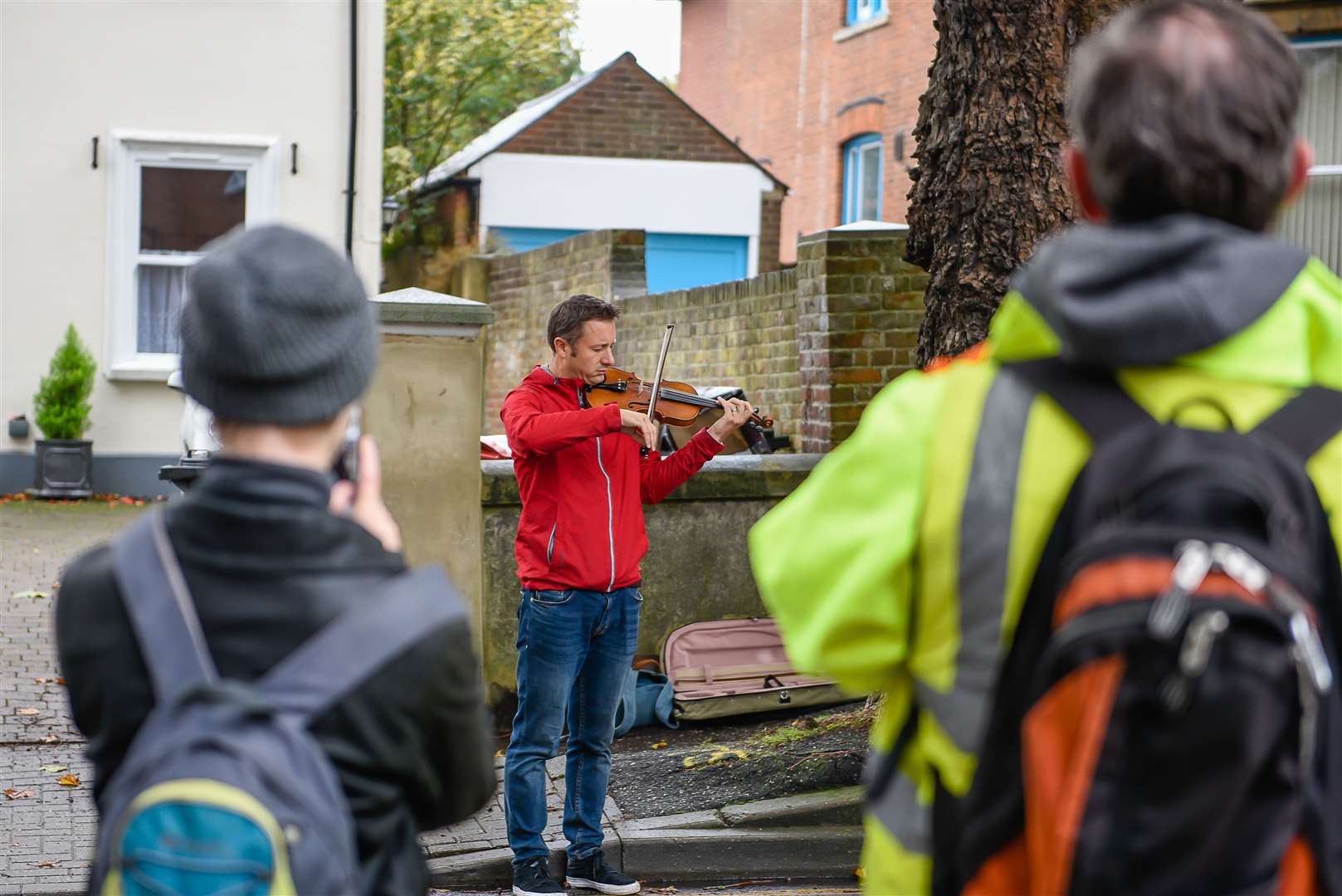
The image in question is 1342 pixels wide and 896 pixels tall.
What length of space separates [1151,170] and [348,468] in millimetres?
1134

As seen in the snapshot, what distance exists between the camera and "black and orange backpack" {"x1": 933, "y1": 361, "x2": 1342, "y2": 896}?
4.98 ft

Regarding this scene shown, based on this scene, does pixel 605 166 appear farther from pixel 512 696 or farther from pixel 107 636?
pixel 107 636

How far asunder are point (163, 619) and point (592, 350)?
3738 millimetres

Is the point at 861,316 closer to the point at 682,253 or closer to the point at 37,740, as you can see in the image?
the point at 37,740

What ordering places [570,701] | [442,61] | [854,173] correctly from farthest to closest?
[442,61] → [854,173] → [570,701]

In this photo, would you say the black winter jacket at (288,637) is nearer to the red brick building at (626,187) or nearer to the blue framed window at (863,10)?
the blue framed window at (863,10)

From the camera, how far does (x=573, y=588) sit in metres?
5.23

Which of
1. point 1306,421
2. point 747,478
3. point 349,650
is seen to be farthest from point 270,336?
point 747,478

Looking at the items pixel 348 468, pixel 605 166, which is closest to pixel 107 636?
pixel 348 468

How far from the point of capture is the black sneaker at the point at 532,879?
523 centimetres

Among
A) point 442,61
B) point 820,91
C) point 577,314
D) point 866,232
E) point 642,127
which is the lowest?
point 577,314

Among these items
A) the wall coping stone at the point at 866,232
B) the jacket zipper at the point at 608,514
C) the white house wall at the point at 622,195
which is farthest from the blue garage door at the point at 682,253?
the jacket zipper at the point at 608,514

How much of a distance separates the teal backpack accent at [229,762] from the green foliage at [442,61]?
22.7m

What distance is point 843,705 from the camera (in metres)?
7.65
